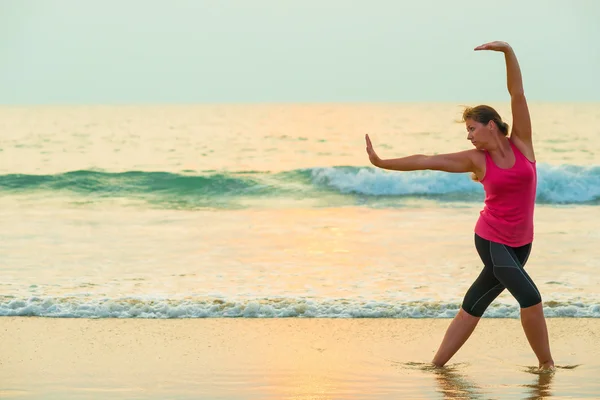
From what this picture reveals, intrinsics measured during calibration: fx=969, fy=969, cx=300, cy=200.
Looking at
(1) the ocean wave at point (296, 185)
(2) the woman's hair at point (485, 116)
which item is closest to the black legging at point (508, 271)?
(2) the woman's hair at point (485, 116)

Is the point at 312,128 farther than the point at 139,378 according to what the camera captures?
Yes

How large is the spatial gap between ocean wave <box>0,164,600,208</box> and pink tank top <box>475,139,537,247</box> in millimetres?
14060

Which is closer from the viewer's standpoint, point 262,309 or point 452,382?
point 452,382

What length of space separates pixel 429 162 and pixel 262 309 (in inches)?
115

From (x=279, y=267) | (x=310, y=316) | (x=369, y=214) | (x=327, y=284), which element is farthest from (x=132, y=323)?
(x=369, y=214)

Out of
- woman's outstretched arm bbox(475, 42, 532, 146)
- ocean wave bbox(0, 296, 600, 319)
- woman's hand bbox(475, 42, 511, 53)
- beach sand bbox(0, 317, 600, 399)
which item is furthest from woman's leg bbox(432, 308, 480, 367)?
ocean wave bbox(0, 296, 600, 319)

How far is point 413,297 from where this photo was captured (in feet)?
27.7

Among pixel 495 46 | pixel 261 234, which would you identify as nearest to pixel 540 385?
pixel 495 46

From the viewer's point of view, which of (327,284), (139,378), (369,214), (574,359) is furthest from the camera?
(369,214)

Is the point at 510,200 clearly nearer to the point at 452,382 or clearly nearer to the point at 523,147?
the point at 523,147

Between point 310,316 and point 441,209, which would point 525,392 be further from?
point 441,209

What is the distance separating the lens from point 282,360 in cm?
622

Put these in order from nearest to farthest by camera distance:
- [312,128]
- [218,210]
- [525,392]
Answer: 1. [525,392]
2. [218,210]
3. [312,128]

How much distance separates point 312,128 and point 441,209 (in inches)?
1100
